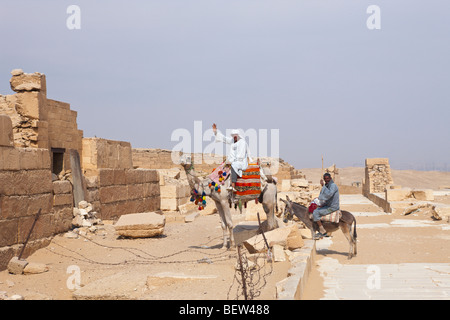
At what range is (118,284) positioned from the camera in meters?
6.70

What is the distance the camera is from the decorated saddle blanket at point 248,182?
31.6 feet

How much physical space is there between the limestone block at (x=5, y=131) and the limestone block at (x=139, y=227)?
3443mm

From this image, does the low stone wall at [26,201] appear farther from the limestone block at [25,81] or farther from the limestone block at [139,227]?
the limestone block at [25,81]

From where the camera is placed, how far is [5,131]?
340 inches

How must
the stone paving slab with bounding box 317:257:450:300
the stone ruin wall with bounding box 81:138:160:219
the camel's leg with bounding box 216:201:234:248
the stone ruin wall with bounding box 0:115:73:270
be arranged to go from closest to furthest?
the stone paving slab with bounding box 317:257:450:300
the stone ruin wall with bounding box 0:115:73:270
the camel's leg with bounding box 216:201:234:248
the stone ruin wall with bounding box 81:138:160:219

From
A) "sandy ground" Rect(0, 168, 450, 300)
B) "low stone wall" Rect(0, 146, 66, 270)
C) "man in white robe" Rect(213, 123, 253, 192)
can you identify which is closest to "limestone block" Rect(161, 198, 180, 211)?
"sandy ground" Rect(0, 168, 450, 300)

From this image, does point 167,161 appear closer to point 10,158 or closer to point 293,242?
point 10,158

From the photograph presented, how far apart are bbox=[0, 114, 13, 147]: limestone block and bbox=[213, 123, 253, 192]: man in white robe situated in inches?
157

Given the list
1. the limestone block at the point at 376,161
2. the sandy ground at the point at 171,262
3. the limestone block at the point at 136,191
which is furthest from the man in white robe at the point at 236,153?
the limestone block at the point at 376,161

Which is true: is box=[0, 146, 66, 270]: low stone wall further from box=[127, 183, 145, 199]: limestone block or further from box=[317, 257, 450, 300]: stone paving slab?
box=[317, 257, 450, 300]: stone paving slab

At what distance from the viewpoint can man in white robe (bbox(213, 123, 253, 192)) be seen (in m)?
9.40

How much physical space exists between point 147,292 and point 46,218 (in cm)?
456

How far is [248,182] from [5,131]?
487 cm
